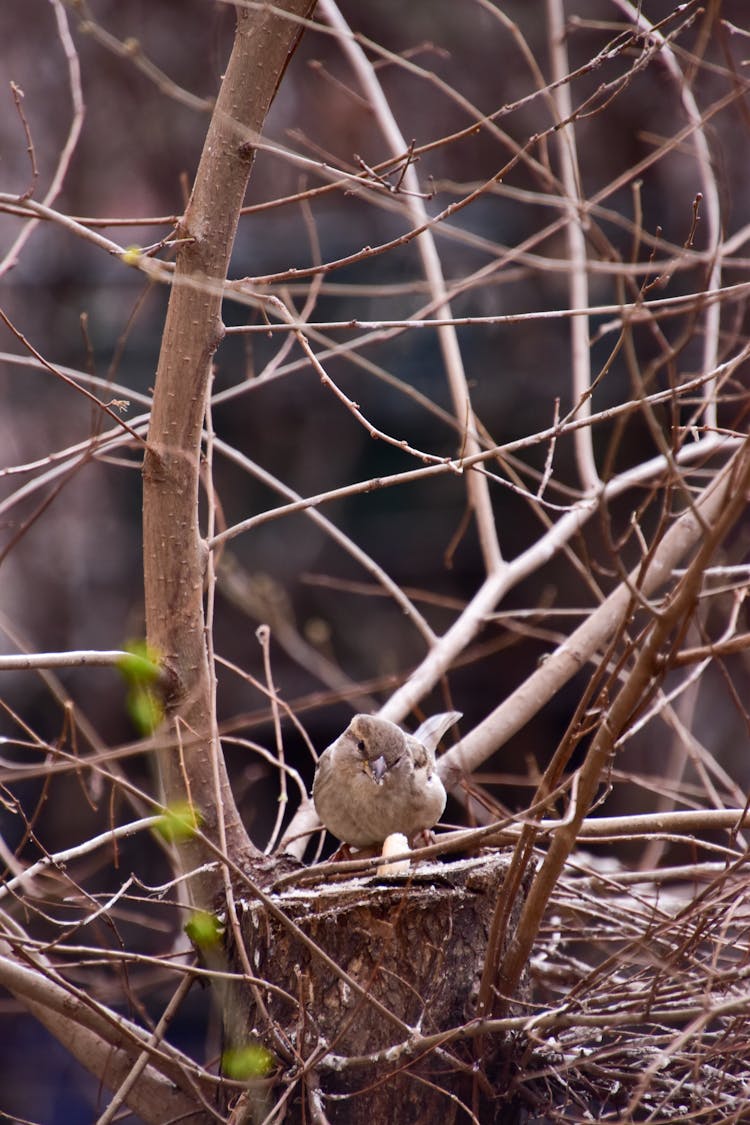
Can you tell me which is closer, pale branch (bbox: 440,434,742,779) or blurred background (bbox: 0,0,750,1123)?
pale branch (bbox: 440,434,742,779)

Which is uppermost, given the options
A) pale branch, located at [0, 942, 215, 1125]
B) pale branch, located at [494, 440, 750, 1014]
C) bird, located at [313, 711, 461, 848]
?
pale branch, located at [494, 440, 750, 1014]

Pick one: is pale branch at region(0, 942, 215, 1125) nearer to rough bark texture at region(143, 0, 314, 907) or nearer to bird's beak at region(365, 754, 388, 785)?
rough bark texture at region(143, 0, 314, 907)

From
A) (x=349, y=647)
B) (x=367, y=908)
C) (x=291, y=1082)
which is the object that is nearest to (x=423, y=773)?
(x=367, y=908)

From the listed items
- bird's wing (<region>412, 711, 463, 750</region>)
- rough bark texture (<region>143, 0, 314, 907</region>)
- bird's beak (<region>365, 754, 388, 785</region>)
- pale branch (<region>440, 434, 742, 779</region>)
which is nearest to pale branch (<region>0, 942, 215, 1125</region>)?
rough bark texture (<region>143, 0, 314, 907</region>)

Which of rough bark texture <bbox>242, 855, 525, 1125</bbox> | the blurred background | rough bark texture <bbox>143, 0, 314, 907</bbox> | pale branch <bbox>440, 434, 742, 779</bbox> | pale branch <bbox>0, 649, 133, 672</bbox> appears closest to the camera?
pale branch <bbox>0, 649, 133, 672</bbox>

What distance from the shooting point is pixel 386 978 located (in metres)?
2.73

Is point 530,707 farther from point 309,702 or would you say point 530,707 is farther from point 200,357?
point 200,357

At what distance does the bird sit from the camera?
342 centimetres

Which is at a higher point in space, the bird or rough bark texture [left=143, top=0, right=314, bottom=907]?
rough bark texture [left=143, top=0, right=314, bottom=907]

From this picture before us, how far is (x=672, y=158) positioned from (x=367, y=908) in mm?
6670

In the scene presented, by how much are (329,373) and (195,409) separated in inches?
214

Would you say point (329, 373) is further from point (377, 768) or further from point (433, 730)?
point (377, 768)

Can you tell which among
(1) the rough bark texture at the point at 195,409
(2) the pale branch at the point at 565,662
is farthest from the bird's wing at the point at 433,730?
(1) the rough bark texture at the point at 195,409

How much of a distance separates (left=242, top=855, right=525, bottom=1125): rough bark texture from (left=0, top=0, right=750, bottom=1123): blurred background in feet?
15.5
